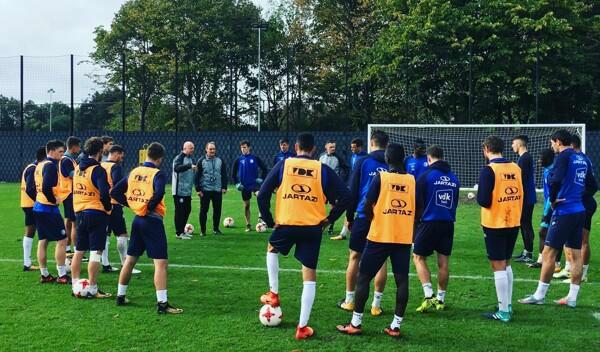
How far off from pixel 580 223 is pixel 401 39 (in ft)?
76.0

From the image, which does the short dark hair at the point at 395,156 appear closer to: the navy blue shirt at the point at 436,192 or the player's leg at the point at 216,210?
the navy blue shirt at the point at 436,192

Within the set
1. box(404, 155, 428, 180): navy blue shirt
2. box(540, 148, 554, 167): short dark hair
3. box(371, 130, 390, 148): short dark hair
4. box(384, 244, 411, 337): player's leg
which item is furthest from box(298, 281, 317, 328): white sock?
box(540, 148, 554, 167): short dark hair

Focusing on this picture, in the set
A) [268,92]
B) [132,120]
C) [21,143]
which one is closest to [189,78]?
[132,120]

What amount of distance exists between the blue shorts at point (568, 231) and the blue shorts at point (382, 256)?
7.46 feet

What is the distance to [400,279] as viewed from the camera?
5.64m

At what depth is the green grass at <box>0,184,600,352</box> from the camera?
17.9ft

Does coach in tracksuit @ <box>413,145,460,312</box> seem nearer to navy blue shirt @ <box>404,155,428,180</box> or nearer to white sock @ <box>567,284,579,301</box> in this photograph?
white sock @ <box>567,284,579,301</box>

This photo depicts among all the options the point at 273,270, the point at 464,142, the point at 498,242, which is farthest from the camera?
the point at 464,142

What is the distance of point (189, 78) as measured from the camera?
36.4 metres

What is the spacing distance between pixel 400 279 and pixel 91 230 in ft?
13.2

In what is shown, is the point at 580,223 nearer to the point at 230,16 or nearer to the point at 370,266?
the point at 370,266

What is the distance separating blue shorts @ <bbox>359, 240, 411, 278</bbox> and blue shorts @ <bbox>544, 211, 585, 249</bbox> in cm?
227

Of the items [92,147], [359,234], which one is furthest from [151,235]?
[359,234]

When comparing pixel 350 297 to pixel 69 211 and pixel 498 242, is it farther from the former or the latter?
pixel 69 211
